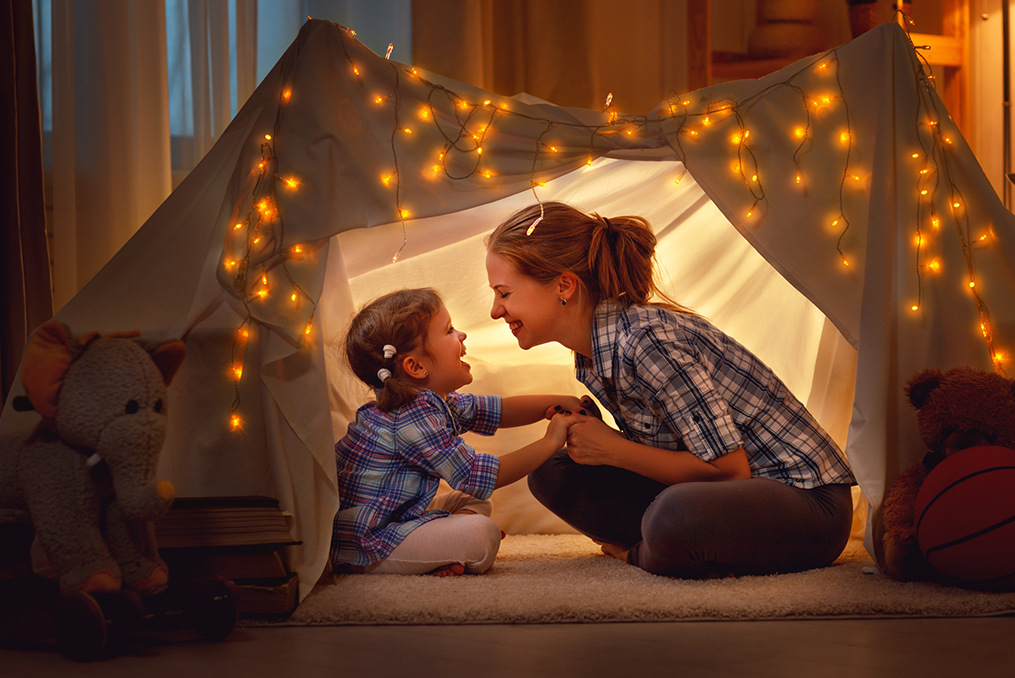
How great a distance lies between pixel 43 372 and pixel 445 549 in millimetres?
763

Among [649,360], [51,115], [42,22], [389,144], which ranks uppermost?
[42,22]

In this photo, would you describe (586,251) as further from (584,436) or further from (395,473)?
(395,473)

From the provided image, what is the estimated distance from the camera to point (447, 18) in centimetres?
267

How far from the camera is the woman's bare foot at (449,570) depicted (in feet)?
5.43

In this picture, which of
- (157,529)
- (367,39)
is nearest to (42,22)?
(367,39)

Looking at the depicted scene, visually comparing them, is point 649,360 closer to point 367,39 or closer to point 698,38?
point 367,39

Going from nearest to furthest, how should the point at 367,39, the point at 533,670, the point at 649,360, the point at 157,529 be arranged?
the point at 533,670
the point at 157,529
the point at 649,360
the point at 367,39

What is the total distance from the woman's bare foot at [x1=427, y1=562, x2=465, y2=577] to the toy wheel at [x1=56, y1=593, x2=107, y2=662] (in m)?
0.63

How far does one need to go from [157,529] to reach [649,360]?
87 centimetres

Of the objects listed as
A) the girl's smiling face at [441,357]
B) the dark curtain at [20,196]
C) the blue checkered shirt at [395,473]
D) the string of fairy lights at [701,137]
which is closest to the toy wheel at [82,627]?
the blue checkered shirt at [395,473]

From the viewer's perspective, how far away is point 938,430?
153cm

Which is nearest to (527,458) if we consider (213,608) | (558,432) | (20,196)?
(558,432)

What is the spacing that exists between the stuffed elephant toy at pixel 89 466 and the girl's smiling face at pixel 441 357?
0.68 m

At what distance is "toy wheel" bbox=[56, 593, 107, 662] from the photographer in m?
1.16
